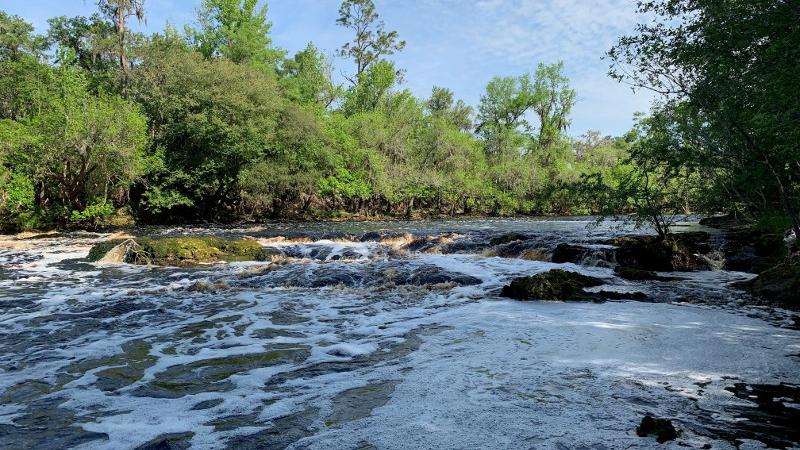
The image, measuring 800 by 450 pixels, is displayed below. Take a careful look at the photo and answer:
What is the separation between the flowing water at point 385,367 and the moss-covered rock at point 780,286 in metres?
0.45

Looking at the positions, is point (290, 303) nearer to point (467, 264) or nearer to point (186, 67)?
point (467, 264)

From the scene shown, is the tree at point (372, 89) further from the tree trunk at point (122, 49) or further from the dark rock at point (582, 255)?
the dark rock at point (582, 255)

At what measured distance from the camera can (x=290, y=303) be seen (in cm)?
884

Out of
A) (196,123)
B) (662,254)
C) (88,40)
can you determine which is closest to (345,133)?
(196,123)

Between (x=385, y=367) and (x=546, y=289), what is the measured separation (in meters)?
4.59

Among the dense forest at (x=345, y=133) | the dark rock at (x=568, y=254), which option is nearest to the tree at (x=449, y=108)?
the dense forest at (x=345, y=133)

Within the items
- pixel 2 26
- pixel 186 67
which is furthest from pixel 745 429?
pixel 2 26

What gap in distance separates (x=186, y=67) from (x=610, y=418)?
32.4m

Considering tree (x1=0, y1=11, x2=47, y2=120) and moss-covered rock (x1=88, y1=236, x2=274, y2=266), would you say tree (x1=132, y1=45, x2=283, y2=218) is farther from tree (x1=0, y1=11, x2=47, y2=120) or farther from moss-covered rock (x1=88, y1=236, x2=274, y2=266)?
moss-covered rock (x1=88, y1=236, x2=274, y2=266)

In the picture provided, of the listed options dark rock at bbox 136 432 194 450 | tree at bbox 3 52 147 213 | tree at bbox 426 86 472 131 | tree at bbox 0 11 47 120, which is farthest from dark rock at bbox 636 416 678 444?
tree at bbox 426 86 472 131

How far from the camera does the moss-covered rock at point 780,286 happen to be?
7885 mm

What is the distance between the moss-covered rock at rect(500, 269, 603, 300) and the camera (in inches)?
337

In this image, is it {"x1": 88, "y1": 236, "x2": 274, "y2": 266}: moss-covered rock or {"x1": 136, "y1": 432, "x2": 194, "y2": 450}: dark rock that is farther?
{"x1": 88, "y1": 236, "x2": 274, "y2": 266}: moss-covered rock

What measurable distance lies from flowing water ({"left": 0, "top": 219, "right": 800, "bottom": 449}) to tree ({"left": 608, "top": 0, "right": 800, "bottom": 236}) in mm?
2520
